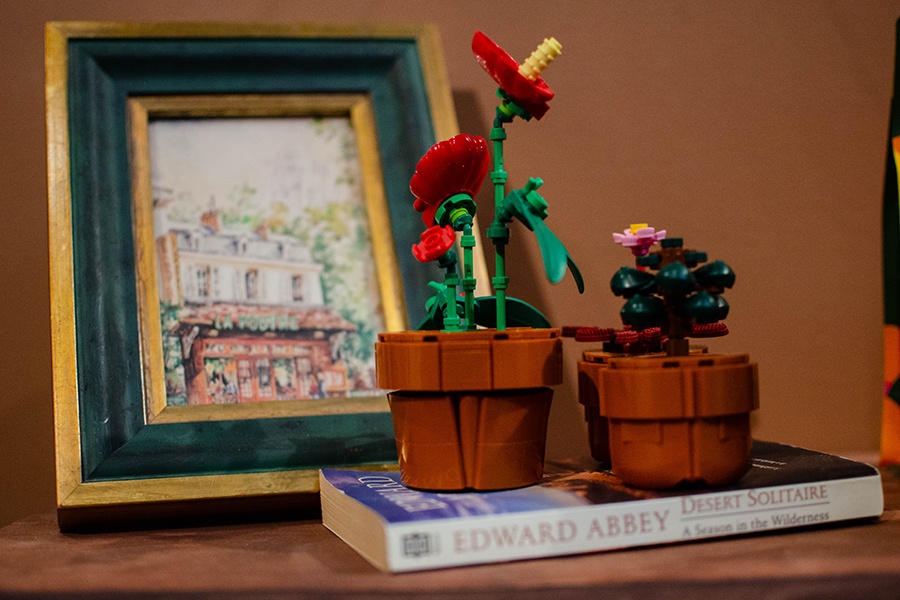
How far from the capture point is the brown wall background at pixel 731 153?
0.93 m

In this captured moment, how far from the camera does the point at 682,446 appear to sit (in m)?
0.55

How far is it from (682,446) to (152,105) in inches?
22.5

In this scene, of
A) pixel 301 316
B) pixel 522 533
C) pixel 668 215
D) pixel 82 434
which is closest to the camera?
pixel 522 533

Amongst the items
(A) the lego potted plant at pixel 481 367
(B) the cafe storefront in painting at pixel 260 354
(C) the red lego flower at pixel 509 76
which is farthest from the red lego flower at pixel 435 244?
(B) the cafe storefront in painting at pixel 260 354

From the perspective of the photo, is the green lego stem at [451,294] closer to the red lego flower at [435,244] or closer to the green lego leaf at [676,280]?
the red lego flower at [435,244]

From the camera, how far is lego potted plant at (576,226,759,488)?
0.55 m

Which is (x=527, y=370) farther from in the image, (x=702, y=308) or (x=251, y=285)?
(x=251, y=285)

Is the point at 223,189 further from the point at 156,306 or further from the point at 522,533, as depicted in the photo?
the point at 522,533

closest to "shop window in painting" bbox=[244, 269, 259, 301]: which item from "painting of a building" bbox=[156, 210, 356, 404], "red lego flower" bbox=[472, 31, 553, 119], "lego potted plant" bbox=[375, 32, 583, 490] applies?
→ "painting of a building" bbox=[156, 210, 356, 404]

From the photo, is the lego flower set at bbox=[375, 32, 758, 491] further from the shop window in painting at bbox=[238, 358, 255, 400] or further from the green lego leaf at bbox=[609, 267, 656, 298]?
the shop window in painting at bbox=[238, 358, 255, 400]

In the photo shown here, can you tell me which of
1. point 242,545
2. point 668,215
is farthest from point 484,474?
point 668,215

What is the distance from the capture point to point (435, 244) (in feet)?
1.94

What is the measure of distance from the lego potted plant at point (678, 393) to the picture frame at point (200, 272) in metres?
0.23

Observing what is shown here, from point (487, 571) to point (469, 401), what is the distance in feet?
0.41
